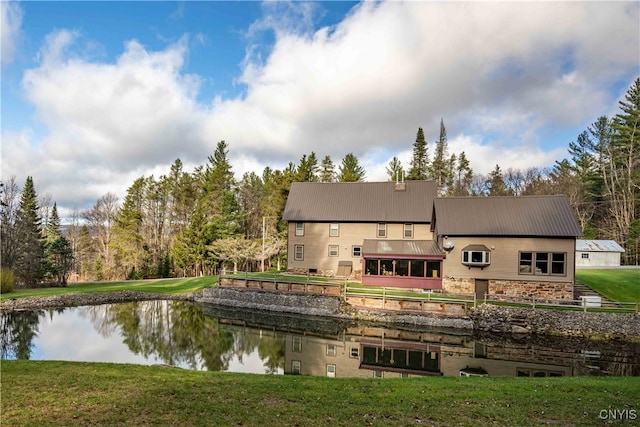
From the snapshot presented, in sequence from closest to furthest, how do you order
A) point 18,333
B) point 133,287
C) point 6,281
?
point 18,333 → point 6,281 → point 133,287

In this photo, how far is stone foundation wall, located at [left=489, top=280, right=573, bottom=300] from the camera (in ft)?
71.3

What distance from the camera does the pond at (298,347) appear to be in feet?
43.8

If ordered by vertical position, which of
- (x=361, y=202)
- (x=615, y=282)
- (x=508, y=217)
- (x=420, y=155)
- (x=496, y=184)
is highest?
(x=420, y=155)

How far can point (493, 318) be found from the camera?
1909cm

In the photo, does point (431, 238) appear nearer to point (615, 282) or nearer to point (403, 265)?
point (403, 265)

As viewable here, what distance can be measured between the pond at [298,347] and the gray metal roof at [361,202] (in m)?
11.3

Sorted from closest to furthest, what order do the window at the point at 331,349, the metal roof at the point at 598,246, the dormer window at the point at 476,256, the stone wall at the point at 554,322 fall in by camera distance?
1. the window at the point at 331,349
2. the stone wall at the point at 554,322
3. the dormer window at the point at 476,256
4. the metal roof at the point at 598,246

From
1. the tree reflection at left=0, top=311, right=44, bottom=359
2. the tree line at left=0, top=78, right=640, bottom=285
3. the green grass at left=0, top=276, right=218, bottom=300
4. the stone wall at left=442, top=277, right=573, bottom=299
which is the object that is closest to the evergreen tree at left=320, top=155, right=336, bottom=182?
the tree line at left=0, top=78, right=640, bottom=285

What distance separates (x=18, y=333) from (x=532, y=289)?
28853 mm

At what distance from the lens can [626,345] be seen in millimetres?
16047

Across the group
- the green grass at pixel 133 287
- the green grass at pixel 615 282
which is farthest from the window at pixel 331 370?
the green grass at pixel 133 287

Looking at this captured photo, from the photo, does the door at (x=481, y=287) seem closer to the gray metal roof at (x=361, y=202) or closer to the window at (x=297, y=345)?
the gray metal roof at (x=361, y=202)

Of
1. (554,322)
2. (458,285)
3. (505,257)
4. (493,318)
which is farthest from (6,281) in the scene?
(554,322)

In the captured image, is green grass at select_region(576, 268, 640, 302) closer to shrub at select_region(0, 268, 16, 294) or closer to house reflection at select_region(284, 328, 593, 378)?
house reflection at select_region(284, 328, 593, 378)
